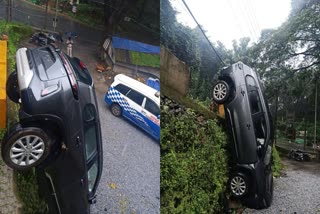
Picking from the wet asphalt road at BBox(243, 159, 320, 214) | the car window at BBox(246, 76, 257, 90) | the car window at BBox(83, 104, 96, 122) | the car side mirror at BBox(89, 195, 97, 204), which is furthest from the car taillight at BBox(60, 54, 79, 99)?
the wet asphalt road at BBox(243, 159, 320, 214)

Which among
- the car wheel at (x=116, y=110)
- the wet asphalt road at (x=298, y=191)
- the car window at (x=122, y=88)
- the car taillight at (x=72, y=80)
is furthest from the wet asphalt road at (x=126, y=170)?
the wet asphalt road at (x=298, y=191)

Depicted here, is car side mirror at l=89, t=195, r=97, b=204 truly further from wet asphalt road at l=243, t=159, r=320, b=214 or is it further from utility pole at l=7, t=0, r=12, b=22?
wet asphalt road at l=243, t=159, r=320, b=214

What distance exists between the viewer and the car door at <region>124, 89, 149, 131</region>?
2.07m

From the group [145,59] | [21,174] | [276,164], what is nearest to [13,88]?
[21,174]

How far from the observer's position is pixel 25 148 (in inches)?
55.1

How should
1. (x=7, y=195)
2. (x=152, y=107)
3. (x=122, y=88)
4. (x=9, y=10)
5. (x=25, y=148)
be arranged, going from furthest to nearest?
(x=152, y=107) < (x=122, y=88) < (x=9, y=10) < (x=7, y=195) < (x=25, y=148)

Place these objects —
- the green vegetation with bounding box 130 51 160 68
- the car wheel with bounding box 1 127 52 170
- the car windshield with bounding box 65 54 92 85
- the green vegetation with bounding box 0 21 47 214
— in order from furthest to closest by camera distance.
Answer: the green vegetation with bounding box 130 51 160 68 → the car windshield with bounding box 65 54 92 85 → the green vegetation with bounding box 0 21 47 214 → the car wheel with bounding box 1 127 52 170

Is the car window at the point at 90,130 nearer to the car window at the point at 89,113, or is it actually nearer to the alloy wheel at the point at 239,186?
the car window at the point at 89,113

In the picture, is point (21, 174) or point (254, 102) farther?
point (254, 102)

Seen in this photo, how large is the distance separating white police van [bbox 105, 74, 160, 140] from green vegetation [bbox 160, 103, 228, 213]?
0.14 metres

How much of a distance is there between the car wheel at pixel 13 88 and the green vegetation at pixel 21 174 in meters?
0.03

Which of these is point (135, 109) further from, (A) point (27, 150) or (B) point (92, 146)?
(A) point (27, 150)

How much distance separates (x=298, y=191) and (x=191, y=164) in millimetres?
862

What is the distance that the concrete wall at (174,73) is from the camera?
8.30ft
